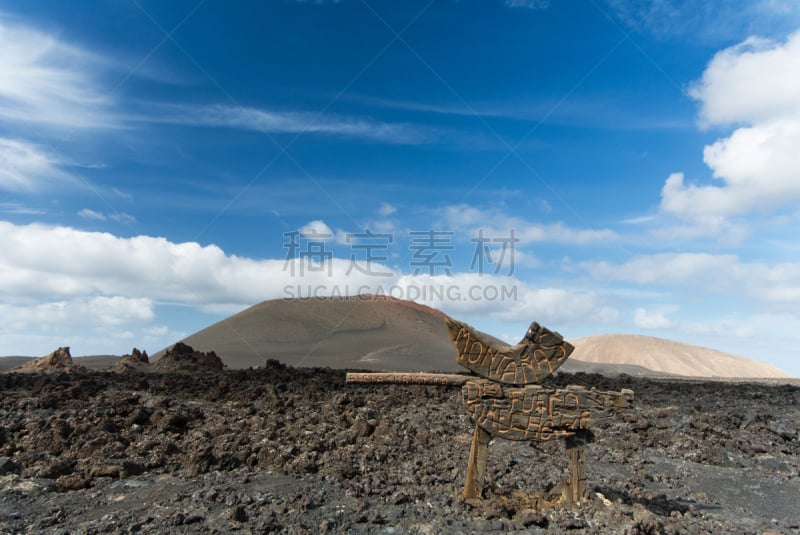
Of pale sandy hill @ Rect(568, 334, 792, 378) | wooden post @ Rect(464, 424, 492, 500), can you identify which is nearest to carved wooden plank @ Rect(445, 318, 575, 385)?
wooden post @ Rect(464, 424, 492, 500)

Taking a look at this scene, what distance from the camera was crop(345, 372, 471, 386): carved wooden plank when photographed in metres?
7.70

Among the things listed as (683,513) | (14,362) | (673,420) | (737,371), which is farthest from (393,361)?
(737,371)

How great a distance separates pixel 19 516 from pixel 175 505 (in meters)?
2.10

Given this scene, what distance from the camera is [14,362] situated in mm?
43875

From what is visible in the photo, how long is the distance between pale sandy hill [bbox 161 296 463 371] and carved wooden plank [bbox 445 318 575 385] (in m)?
36.0

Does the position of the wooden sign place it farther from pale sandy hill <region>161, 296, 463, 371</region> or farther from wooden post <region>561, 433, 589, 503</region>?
pale sandy hill <region>161, 296, 463, 371</region>

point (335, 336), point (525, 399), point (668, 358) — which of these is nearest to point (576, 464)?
point (525, 399)

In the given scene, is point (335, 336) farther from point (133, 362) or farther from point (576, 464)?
point (576, 464)

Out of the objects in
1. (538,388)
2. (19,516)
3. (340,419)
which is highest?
(538,388)

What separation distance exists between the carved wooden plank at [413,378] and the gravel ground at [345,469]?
1614mm

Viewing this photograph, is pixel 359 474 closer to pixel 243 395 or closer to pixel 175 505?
pixel 175 505

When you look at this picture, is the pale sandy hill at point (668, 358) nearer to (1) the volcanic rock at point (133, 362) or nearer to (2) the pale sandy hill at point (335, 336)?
(2) the pale sandy hill at point (335, 336)

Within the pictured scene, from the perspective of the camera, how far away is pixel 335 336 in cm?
5981

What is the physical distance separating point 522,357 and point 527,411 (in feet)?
2.34
